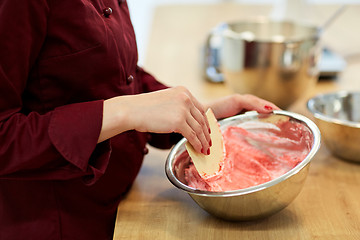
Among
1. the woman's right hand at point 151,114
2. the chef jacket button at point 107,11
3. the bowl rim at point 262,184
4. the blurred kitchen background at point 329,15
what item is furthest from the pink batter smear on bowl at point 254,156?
the blurred kitchen background at point 329,15

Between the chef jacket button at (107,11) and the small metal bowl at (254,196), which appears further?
the chef jacket button at (107,11)

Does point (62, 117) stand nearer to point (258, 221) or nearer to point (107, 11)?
point (107, 11)

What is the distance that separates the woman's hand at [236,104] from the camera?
1.08 meters

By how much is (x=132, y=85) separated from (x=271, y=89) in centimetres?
51

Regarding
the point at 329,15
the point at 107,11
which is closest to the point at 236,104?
the point at 107,11

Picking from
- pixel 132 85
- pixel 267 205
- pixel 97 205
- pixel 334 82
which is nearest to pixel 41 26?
pixel 132 85

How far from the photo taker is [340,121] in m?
1.10

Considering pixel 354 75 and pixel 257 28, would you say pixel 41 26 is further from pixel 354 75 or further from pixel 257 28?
pixel 354 75

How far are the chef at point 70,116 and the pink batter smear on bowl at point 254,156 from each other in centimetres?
9

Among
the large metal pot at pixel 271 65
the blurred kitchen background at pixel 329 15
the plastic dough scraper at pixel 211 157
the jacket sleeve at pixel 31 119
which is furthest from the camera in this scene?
the blurred kitchen background at pixel 329 15

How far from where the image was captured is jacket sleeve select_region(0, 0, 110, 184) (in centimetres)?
77

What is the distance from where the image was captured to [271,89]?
1385mm

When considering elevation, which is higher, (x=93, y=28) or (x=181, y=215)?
(x=93, y=28)

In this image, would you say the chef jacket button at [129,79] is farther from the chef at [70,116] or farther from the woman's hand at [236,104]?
the woman's hand at [236,104]
